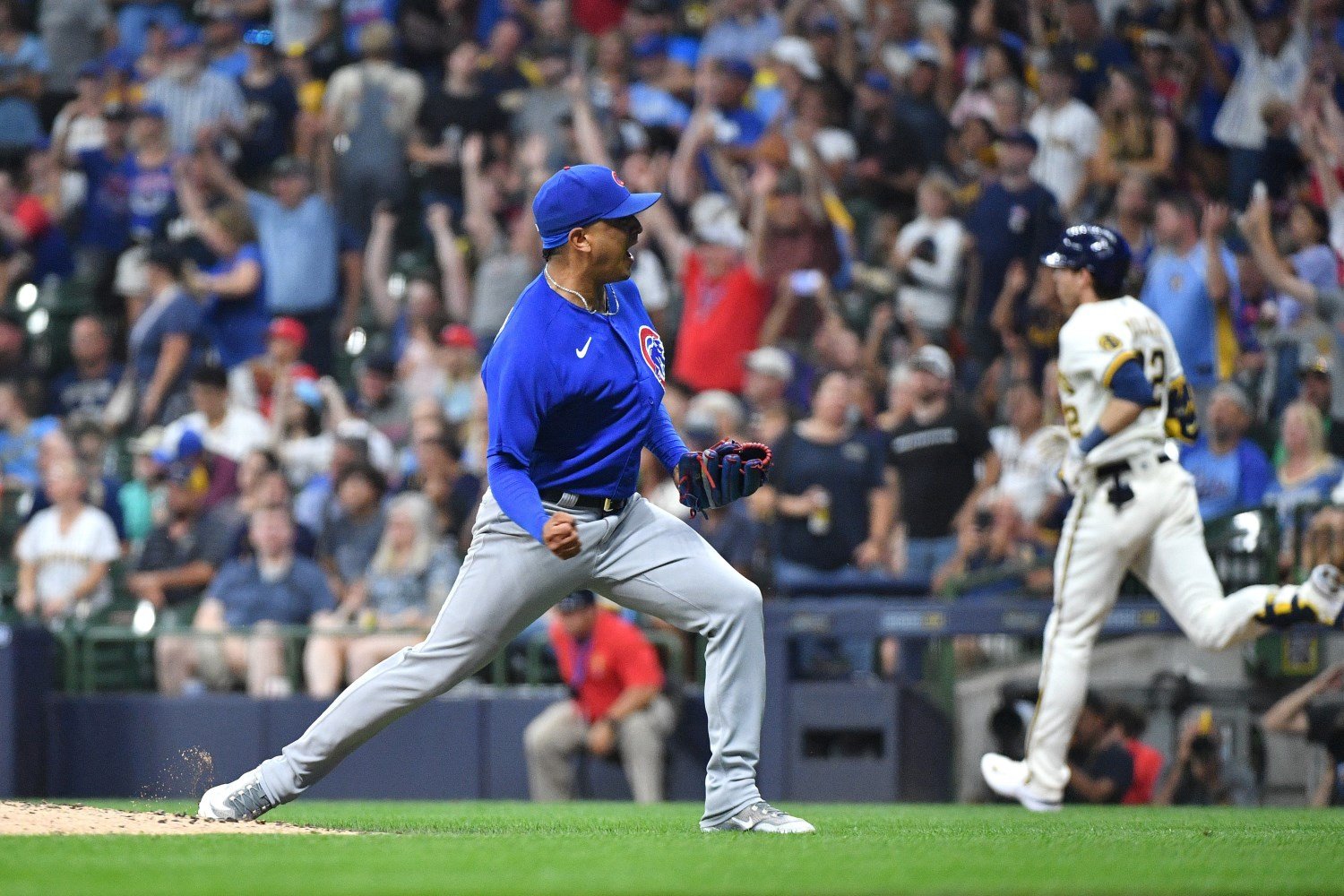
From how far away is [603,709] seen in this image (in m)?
10.1

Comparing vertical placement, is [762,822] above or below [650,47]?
below

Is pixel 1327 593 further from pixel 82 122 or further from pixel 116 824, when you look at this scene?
pixel 82 122

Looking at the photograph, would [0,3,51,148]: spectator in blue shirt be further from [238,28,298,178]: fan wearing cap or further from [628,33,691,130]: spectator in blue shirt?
[628,33,691,130]: spectator in blue shirt

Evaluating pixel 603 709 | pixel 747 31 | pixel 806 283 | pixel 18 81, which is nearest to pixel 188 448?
pixel 603 709

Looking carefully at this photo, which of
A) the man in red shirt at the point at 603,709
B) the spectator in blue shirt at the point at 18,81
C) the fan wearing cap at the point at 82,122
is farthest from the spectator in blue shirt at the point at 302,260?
the man in red shirt at the point at 603,709

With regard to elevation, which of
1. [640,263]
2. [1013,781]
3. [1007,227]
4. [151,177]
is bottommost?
[1013,781]

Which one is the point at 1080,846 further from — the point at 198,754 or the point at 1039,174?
the point at 1039,174

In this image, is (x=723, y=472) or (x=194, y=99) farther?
(x=194, y=99)

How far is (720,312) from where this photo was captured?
13.0 m

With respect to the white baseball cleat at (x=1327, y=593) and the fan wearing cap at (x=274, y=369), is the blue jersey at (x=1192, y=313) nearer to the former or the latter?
the white baseball cleat at (x=1327, y=593)

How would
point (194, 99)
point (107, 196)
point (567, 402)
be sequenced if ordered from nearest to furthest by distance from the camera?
point (567, 402) → point (107, 196) → point (194, 99)

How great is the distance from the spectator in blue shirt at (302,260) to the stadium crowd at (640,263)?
0.03 meters

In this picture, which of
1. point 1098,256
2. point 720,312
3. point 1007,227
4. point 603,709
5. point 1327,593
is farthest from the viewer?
point 720,312

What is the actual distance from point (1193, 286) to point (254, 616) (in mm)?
5882
